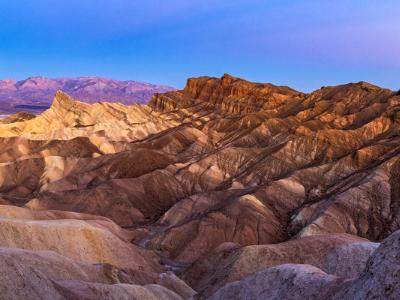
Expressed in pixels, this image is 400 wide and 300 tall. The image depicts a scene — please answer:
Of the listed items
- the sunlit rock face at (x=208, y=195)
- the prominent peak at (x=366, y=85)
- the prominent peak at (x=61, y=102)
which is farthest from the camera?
the prominent peak at (x=61, y=102)

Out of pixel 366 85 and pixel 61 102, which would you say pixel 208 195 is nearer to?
pixel 366 85

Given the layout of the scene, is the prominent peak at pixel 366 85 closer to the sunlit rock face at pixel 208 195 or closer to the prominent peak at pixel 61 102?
the sunlit rock face at pixel 208 195

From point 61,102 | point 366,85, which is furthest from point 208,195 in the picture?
point 61,102

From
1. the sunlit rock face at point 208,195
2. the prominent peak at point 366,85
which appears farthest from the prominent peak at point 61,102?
the prominent peak at point 366,85

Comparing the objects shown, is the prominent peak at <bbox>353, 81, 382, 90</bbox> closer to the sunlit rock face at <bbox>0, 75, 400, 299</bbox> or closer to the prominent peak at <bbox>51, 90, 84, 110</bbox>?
the sunlit rock face at <bbox>0, 75, 400, 299</bbox>

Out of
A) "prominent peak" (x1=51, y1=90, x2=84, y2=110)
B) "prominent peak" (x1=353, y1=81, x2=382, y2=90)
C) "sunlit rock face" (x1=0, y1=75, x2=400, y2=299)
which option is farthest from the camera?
"prominent peak" (x1=51, y1=90, x2=84, y2=110)

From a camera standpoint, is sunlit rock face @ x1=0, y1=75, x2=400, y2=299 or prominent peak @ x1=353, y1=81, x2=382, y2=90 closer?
sunlit rock face @ x1=0, y1=75, x2=400, y2=299

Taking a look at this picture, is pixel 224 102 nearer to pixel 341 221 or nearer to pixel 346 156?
pixel 346 156

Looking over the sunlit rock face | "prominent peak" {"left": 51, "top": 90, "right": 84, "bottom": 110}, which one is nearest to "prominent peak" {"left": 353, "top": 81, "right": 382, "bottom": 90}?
the sunlit rock face
